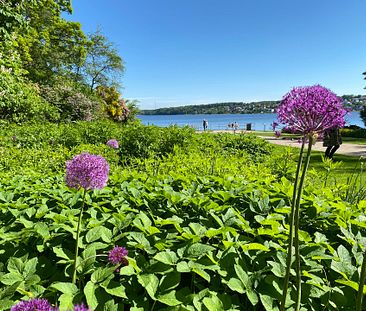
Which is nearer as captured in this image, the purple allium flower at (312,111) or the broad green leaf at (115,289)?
the purple allium flower at (312,111)

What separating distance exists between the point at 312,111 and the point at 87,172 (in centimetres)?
116

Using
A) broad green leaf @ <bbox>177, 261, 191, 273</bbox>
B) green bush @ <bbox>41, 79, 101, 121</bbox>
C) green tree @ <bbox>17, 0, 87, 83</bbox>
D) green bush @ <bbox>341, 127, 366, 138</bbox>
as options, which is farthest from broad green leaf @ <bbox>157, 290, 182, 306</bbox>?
green bush @ <bbox>341, 127, 366, 138</bbox>

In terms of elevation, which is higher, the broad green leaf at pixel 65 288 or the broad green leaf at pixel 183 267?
the broad green leaf at pixel 183 267

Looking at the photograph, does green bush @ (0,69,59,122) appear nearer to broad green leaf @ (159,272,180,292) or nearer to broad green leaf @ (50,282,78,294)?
broad green leaf @ (50,282,78,294)

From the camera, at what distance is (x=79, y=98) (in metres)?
23.2

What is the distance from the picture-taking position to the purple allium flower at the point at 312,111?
128 cm

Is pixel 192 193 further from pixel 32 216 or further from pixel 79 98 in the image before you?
pixel 79 98

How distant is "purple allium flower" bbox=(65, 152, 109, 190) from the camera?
180 centimetres

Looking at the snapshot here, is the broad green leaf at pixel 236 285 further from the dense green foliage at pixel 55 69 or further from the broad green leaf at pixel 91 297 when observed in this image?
the dense green foliage at pixel 55 69

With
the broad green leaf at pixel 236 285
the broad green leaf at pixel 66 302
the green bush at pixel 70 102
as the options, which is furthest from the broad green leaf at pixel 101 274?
the green bush at pixel 70 102

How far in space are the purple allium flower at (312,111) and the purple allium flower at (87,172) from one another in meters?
1.00

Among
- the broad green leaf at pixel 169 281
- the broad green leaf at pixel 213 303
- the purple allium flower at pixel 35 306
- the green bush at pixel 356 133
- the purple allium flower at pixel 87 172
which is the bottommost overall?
the green bush at pixel 356 133

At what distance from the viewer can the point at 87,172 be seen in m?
1.80

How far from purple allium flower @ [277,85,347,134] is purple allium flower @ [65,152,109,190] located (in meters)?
1.00
